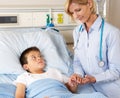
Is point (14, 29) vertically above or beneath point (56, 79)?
above

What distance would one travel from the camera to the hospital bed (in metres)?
2.00

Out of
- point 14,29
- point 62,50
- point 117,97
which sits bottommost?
point 117,97

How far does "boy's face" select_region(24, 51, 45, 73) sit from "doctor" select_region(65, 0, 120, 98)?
31 cm

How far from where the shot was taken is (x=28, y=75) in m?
1.85

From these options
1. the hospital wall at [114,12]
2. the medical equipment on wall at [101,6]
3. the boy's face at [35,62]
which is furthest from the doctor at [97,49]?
the hospital wall at [114,12]

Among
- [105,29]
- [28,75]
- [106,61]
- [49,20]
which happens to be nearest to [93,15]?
[105,29]

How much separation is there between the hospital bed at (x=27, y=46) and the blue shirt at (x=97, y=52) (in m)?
0.26

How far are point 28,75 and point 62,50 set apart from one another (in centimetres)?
50

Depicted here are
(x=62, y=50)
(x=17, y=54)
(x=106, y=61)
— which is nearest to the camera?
(x=106, y=61)

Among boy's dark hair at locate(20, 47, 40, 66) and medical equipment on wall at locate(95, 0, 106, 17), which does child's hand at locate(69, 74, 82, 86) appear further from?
medical equipment on wall at locate(95, 0, 106, 17)

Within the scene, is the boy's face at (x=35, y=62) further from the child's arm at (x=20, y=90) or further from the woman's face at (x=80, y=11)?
the woman's face at (x=80, y=11)

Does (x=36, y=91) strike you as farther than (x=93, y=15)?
No

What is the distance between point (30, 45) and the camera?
2174mm

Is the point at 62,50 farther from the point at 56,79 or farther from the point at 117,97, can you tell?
the point at 117,97
